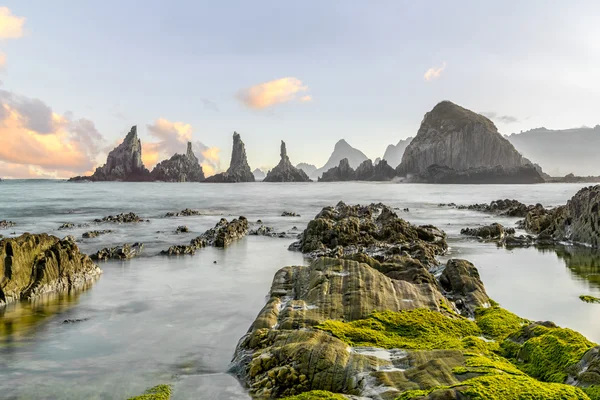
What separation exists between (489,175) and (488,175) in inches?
20.7

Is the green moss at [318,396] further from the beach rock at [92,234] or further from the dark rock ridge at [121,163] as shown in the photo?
the dark rock ridge at [121,163]

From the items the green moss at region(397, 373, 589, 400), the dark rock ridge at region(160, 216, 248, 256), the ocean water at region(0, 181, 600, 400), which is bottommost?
the ocean water at region(0, 181, 600, 400)

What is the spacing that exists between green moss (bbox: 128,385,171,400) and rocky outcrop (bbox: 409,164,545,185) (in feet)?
554

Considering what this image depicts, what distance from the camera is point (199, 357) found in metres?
8.31

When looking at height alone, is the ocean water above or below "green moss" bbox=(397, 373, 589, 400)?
below

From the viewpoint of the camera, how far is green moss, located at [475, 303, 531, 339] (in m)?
8.24

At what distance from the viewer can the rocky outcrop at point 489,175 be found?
157500 millimetres

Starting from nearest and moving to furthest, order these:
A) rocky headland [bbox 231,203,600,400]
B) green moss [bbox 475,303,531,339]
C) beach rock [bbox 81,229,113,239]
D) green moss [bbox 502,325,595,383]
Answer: rocky headland [bbox 231,203,600,400]
green moss [bbox 502,325,595,383]
green moss [bbox 475,303,531,339]
beach rock [bbox 81,229,113,239]

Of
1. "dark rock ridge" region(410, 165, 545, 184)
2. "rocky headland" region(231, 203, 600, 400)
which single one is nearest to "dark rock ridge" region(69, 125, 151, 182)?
"dark rock ridge" region(410, 165, 545, 184)

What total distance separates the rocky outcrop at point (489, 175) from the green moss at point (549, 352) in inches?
6564

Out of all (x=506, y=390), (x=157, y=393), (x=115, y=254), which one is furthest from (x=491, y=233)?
(x=157, y=393)

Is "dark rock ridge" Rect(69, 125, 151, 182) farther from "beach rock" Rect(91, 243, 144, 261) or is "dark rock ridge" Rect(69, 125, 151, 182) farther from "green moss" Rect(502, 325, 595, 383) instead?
"green moss" Rect(502, 325, 595, 383)

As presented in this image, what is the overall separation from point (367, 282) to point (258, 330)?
3.10 m

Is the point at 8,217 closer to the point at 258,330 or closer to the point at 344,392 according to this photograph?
the point at 258,330
